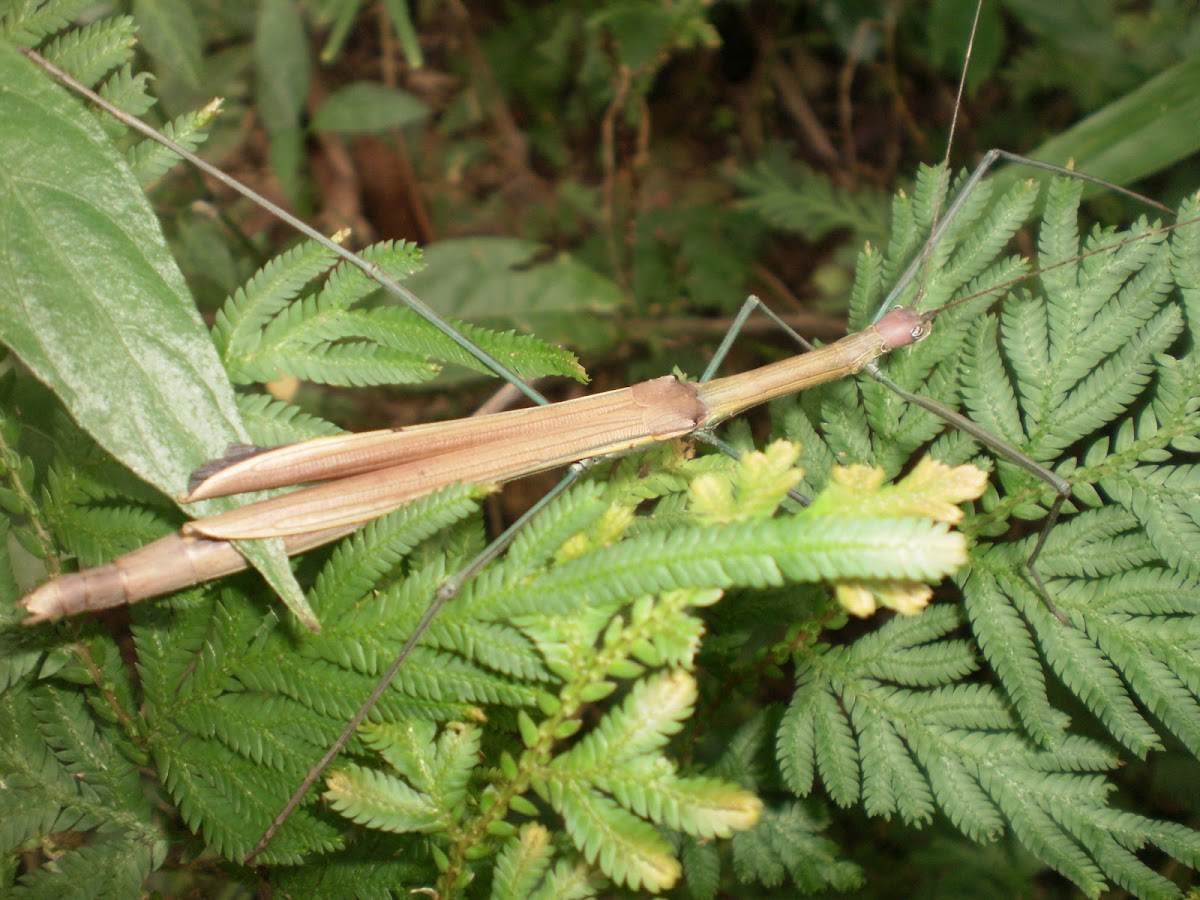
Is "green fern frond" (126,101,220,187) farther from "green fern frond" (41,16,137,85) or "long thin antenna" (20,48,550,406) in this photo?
"green fern frond" (41,16,137,85)

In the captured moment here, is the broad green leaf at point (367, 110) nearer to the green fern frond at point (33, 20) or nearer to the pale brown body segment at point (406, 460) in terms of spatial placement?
the green fern frond at point (33, 20)

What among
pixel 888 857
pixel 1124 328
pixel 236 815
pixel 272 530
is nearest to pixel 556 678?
pixel 272 530

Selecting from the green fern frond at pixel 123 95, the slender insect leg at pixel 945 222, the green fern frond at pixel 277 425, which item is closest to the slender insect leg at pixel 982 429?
the slender insect leg at pixel 945 222

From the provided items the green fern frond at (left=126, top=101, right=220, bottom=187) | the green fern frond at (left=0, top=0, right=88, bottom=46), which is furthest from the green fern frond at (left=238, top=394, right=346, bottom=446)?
the green fern frond at (left=0, top=0, right=88, bottom=46)

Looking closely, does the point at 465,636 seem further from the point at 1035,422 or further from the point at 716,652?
the point at 1035,422

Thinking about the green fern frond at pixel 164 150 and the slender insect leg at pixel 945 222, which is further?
the slender insect leg at pixel 945 222

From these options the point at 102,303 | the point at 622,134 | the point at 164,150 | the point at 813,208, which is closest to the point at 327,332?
the point at 102,303
